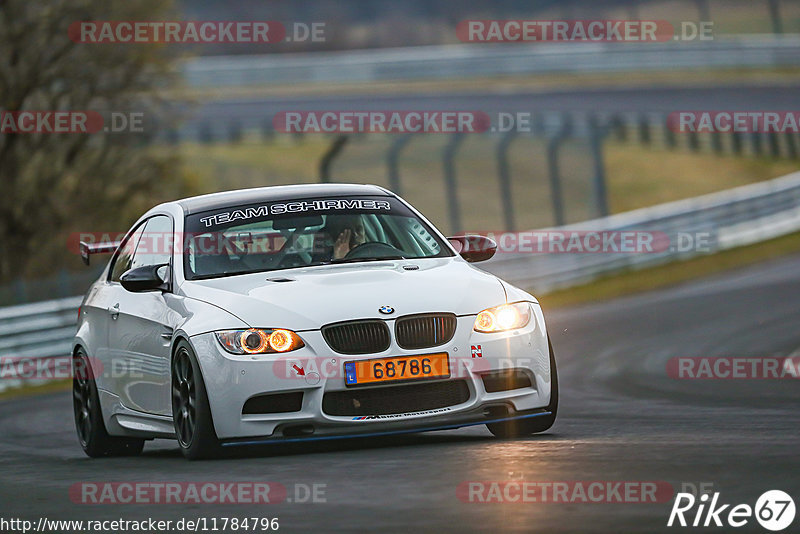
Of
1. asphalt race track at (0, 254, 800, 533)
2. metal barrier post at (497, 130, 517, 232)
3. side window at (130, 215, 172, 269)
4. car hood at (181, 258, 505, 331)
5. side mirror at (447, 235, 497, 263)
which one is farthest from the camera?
metal barrier post at (497, 130, 517, 232)

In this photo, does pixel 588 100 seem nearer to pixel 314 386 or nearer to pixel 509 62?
pixel 509 62

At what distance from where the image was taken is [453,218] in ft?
93.0

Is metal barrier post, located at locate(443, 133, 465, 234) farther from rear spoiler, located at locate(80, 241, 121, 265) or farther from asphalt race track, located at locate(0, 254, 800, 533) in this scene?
rear spoiler, located at locate(80, 241, 121, 265)

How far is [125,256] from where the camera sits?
1016 cm

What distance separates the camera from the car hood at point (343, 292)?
26.4 feet

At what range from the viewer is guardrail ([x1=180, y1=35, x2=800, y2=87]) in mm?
41750

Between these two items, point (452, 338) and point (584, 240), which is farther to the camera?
point (584, 240)

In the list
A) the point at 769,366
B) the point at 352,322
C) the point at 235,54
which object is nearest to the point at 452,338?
the point at 352,322

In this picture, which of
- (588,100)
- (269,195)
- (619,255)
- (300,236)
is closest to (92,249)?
(269,195)

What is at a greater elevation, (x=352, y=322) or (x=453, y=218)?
(x=352, y=322)

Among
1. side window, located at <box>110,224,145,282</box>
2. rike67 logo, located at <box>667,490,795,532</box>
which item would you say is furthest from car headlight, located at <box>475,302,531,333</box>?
side window, located at <box>110,224,145,282</box>

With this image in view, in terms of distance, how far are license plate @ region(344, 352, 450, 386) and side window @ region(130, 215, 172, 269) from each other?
69.2 inches

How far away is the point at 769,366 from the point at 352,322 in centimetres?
740

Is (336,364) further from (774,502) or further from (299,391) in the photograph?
(774,502)
